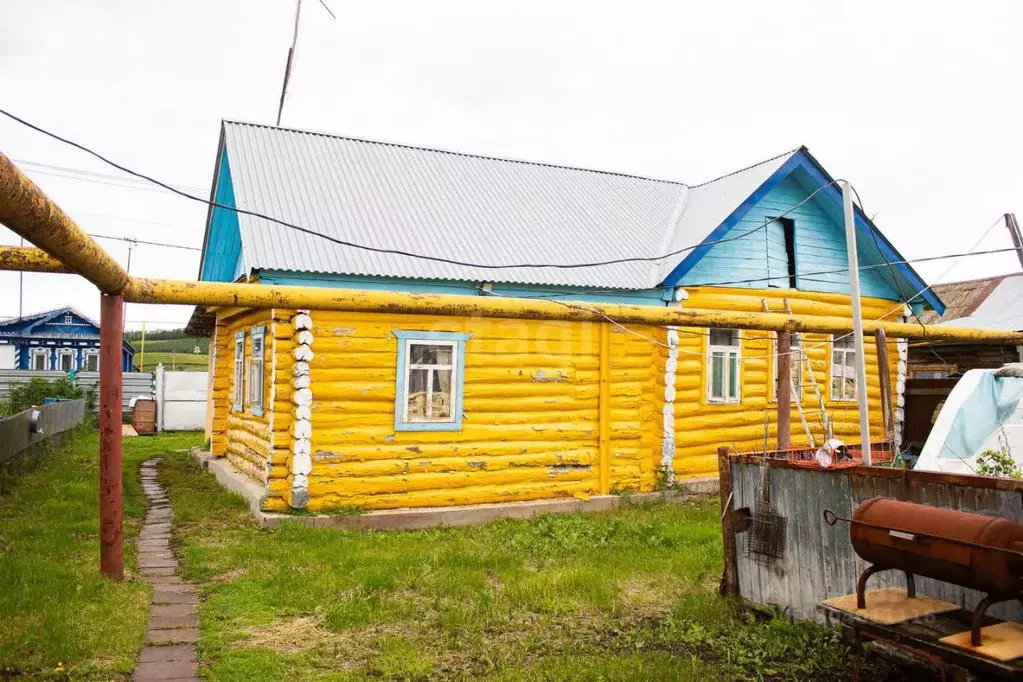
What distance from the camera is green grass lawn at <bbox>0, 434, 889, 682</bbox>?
232 inches

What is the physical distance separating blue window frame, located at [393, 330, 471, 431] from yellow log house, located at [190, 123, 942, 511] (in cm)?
2

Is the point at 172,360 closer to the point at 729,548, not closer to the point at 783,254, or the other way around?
the point at 783,254

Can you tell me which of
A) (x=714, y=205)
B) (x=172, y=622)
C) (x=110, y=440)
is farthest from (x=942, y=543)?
(x=714, y=205)

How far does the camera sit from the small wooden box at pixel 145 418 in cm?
2458

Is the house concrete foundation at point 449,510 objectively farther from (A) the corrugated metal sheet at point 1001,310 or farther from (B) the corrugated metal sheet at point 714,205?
(A) the corrugated metal sheet at point 1001,310

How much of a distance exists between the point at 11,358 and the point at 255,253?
118 ft

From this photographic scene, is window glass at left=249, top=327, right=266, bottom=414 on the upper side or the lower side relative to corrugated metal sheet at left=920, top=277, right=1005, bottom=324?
lower

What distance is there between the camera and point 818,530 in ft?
21.4

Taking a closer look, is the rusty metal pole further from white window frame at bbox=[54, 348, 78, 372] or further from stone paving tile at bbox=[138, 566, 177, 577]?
white window frame at bbox=[54, 348, 78, 372]

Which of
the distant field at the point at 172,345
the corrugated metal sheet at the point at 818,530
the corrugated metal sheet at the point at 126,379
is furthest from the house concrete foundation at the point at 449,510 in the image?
the distant field at the point at 172,345

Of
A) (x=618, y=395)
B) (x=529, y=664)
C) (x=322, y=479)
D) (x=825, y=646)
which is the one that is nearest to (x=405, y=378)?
(x=322, y=479)

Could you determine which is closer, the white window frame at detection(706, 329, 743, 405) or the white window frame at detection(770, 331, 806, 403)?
the white window frame at detection(706, 329, 743, 405)

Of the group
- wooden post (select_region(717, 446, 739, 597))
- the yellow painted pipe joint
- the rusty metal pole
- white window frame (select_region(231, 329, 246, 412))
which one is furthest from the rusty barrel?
white window frame (select_region(231, 329, 246, 412))

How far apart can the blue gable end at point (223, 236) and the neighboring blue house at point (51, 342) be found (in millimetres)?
26729
